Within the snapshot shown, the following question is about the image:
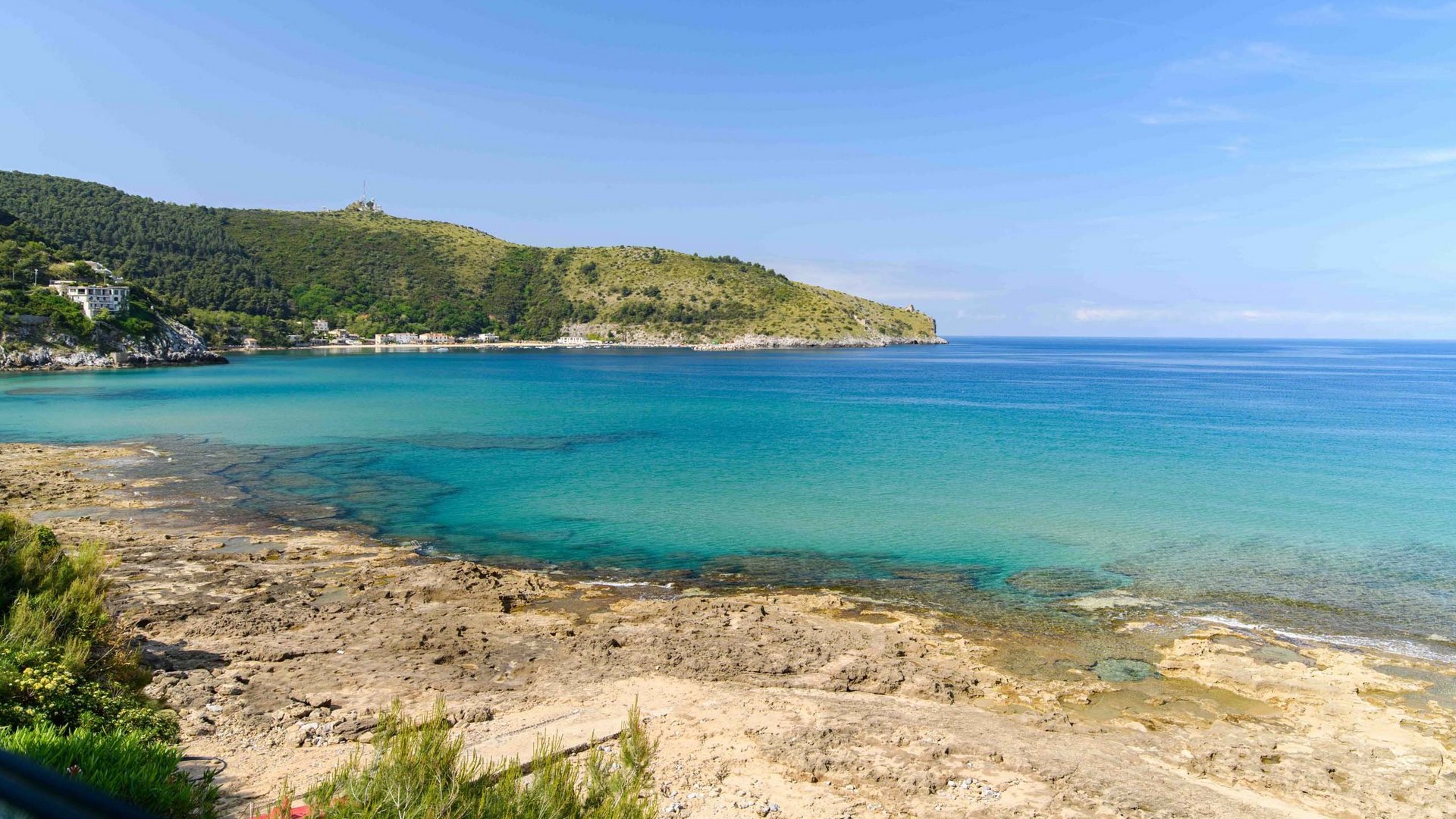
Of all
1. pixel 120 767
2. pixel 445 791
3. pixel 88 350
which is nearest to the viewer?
pixel 445 791

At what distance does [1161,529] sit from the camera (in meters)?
24.0

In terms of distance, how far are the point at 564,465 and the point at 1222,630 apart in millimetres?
23987

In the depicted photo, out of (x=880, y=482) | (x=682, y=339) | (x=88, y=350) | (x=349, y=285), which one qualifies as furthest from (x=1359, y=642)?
(x=349, y=285)

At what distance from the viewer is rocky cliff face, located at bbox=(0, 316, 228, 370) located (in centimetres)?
8006

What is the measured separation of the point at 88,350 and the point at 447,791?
104 m

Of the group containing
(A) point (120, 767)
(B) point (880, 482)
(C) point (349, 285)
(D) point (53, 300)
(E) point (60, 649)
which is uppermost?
(C) point (349, 285)

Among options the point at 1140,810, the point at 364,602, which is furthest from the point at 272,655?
the point at 1140,810

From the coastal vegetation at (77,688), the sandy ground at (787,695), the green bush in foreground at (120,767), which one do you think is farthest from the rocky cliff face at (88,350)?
the green bush in foreground at (120,767)

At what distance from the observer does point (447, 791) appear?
5.52m

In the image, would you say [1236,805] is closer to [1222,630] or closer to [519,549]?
[1222,630]

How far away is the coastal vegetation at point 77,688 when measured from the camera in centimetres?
567

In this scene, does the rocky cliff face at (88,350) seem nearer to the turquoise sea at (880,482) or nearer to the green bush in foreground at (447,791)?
the turquoise sea at (880,482)

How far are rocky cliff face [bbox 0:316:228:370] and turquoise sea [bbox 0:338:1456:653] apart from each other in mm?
14181

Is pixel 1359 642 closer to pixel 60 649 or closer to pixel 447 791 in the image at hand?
pixel 447 791
